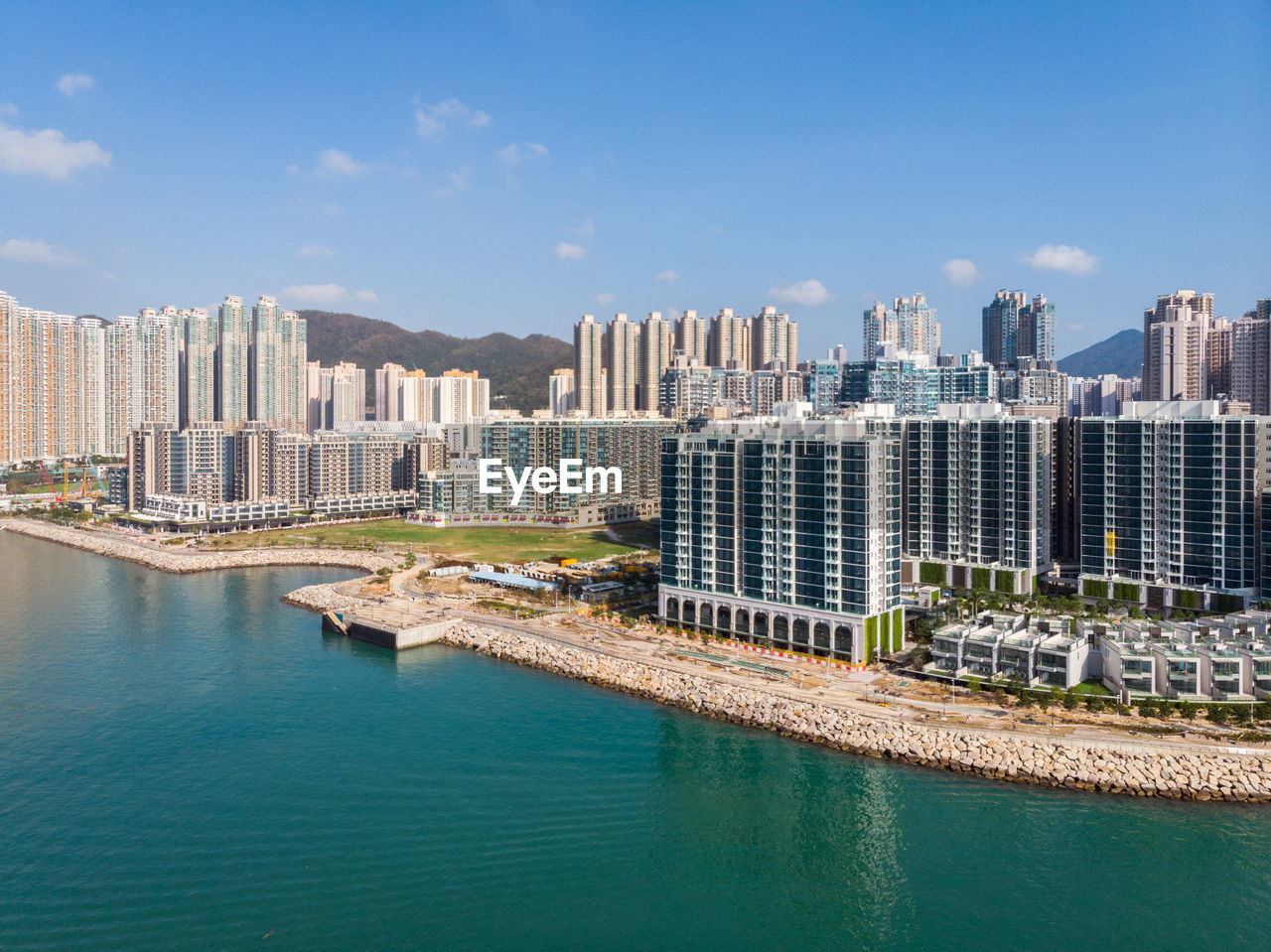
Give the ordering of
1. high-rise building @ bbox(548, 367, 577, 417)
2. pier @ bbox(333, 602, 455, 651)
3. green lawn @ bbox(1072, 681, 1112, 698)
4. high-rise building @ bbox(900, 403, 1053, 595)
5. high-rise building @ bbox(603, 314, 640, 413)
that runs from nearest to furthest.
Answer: green lawn @ bbox(1072, 681, 1112, 698) < pier @ bbox(333, 602, 455, 651) < high-rise building @ bbox(900, 403, 1053, 595) < high-rise building @ bbox(603, 314, 640, 413) < high-rise building @ bbox(548, 367, 577, 417)

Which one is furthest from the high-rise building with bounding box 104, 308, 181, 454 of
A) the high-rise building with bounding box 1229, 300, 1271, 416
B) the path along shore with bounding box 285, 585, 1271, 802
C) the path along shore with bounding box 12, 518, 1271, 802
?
the high-rise building with bounding box 1229, 300, 1271, 416

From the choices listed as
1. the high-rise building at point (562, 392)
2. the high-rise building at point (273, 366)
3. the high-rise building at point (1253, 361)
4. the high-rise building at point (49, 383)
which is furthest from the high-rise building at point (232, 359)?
the high-rise building at point (1253, 361)

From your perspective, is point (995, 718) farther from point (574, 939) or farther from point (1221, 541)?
point (1221, 541)

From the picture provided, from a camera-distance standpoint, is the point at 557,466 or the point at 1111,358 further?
the point at 1111,358

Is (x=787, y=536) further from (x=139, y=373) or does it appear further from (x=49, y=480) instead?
(x=139, y=373)

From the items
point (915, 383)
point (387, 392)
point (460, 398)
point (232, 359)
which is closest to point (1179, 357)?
point (915, 383)

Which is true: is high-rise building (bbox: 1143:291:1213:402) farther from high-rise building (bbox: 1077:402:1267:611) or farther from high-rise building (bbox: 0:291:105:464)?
high-rise building (bbox: 0:291:105:464)
